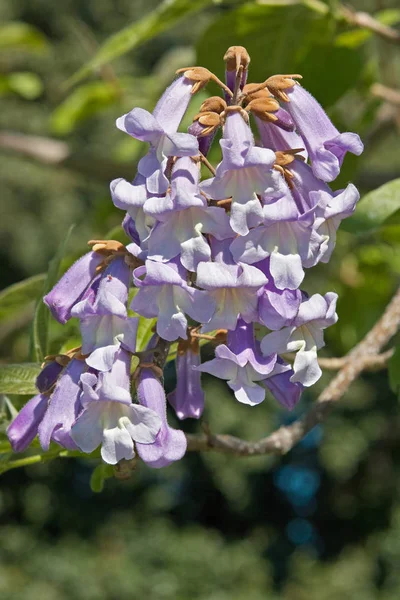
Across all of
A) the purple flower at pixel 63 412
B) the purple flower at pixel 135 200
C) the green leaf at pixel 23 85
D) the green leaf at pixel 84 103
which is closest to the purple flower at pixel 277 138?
the purple flower at pixel 135 200

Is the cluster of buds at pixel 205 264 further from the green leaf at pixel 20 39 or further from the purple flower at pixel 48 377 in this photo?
the green leaf at pixel 20 39

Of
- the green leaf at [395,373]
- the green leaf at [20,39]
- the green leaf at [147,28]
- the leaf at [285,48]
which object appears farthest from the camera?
the green leaf at [20,39]

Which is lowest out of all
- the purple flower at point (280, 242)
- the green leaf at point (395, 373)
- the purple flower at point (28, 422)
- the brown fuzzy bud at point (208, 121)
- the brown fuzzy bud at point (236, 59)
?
the green leaf at point (395, 373)

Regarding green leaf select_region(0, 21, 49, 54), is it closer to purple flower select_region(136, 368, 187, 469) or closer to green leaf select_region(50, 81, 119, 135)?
green leaf select_region(50, 81, 119, 135)

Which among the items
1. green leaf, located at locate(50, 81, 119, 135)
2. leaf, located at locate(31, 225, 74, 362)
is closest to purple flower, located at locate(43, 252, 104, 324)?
leaf, located at locate(31, 225, 74, 362)

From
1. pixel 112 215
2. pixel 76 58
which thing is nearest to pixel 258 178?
pixel 112 215

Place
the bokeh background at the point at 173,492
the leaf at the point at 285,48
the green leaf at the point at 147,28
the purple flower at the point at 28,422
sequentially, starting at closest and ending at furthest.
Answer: the purple flower at the point at 28,422 → the green leaf at the point at 147,28 → the leaf at the point at 285,48 → the bokeh background at the point at 173,492
